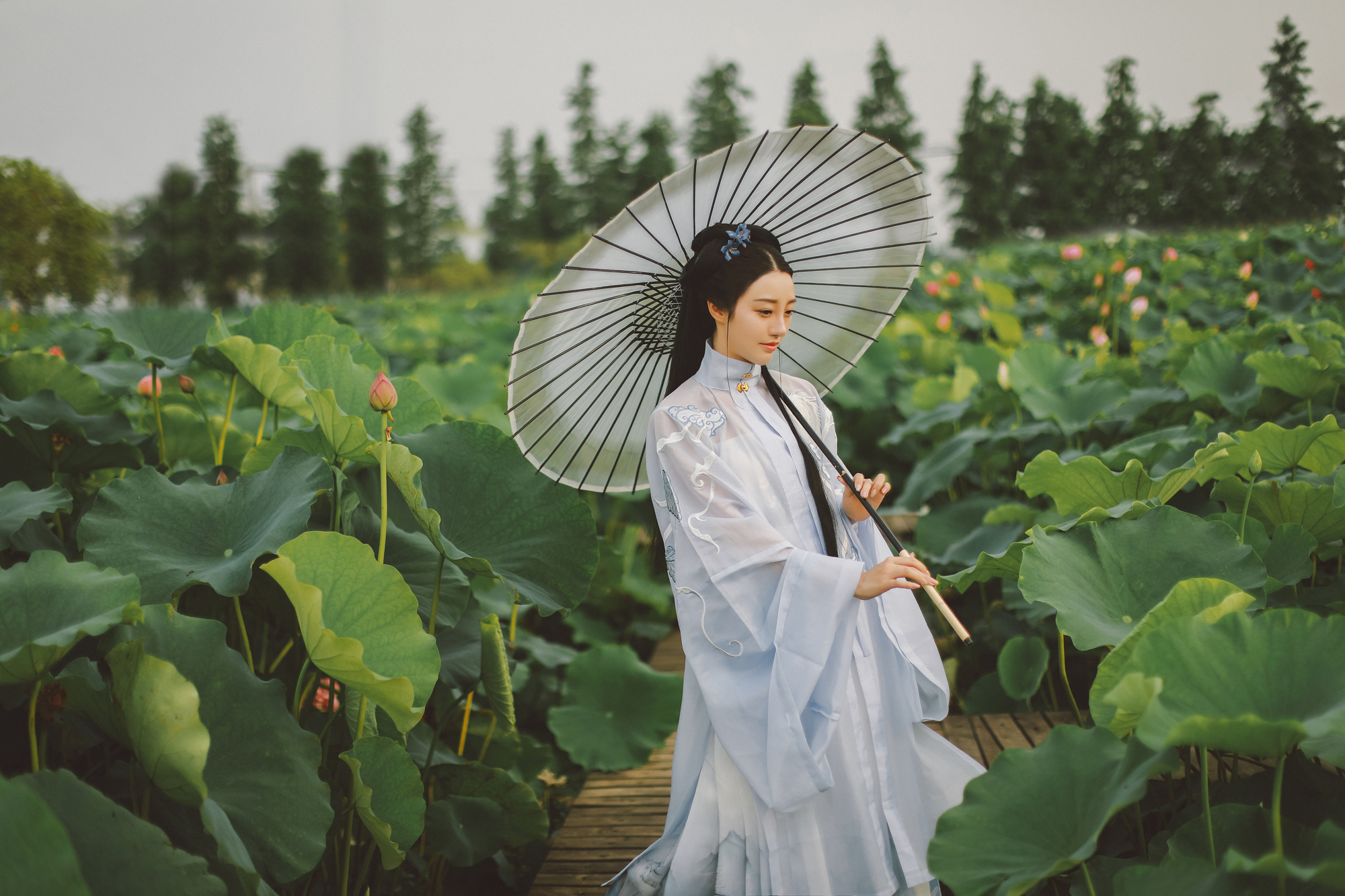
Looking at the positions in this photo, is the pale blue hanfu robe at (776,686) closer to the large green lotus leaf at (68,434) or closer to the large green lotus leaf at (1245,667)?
the large green lotus leaf at (1245,667)

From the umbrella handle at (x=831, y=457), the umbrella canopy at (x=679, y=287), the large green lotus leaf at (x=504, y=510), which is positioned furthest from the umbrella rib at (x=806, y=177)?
the large green lotus leaf at (x=504, y=510)

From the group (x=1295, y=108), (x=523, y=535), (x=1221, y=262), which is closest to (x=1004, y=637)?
(x=523, y=535)

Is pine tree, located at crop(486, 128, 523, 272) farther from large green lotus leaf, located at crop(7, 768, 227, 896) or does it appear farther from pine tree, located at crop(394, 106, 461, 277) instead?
large green lotus leaf, located at crop(7, 768, 227, 896)

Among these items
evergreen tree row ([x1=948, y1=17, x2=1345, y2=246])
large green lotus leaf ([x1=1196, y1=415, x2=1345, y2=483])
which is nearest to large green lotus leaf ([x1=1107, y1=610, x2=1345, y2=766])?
large green lotus leaf ([x1=1196, y1=415, x2=1345, y2=483])

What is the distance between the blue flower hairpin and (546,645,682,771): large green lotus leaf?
1.14m

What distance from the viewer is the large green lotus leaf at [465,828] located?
1.42 m

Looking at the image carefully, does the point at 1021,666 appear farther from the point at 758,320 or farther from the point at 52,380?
the point at 52,380

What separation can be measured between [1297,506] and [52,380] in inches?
89.9

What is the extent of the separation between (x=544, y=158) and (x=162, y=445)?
28.2m

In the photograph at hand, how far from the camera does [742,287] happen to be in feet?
4.05

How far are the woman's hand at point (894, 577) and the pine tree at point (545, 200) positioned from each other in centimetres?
2610

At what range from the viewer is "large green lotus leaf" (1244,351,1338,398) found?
1.86 metres

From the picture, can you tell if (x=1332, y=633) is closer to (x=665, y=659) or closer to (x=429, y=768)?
(x=429, y=768)

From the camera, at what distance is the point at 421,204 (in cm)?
2870
